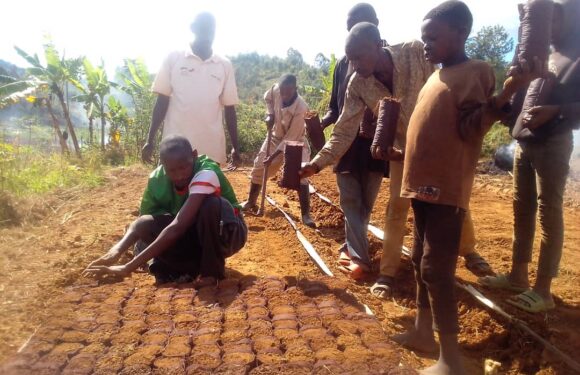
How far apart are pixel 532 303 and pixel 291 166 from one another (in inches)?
71.1

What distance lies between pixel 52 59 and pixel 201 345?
1086cm

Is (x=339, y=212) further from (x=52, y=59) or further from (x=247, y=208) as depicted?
(x=52, y=59)

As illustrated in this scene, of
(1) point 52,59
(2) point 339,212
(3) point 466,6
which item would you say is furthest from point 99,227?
(1) point 52,59

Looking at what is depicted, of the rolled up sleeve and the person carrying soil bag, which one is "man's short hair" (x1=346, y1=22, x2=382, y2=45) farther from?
the rolled up sleeve

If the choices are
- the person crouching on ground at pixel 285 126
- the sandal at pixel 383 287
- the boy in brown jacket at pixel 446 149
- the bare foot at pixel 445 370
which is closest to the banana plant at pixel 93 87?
the person crouching on ground at pixel 285 126

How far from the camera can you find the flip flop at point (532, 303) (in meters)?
3.00

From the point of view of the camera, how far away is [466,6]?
221 cm

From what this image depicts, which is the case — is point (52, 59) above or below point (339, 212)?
above

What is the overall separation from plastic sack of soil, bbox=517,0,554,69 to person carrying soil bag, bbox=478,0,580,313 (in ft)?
2.70

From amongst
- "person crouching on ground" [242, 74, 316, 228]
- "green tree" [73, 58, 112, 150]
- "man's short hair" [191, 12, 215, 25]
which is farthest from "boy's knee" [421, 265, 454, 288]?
"green tree" [73, 58, 112, 150]

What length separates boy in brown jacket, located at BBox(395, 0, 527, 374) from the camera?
7.13 feet

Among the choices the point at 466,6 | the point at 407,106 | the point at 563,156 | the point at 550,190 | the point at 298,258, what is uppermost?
the point at 466,6

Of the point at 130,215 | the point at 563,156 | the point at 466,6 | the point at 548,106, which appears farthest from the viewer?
the point at 130,215

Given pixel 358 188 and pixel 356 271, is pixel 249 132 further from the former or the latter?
pixel 356 271
